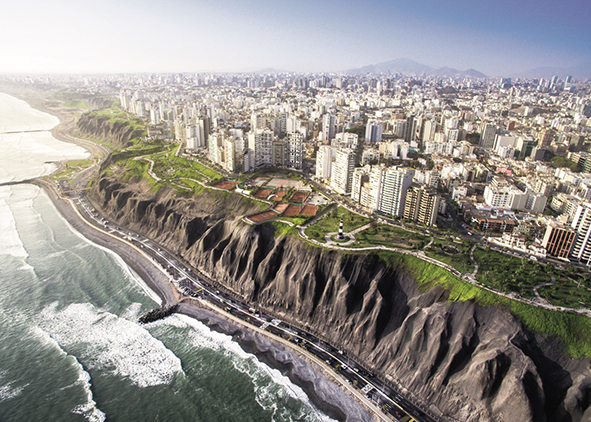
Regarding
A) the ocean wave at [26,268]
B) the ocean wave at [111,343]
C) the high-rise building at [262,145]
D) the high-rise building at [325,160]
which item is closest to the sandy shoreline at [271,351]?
the ocean wave at [111,343]

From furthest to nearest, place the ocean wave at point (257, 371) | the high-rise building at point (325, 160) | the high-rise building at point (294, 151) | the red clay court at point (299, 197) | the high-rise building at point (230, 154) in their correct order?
the high-rise building at point (294, 151)
the high-rise building at point (230, 154)
the high-rise building at point (325, 160)
the red clay court at point (299, 197)
the ocean wave at point (257, 371)

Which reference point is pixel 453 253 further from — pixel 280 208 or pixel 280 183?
pixel 280 183

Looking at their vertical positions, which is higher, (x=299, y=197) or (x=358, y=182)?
(x=358, y=182)

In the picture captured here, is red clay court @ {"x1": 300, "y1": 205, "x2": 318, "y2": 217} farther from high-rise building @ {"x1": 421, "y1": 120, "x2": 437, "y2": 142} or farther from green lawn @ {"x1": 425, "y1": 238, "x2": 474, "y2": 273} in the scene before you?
high-rise building @ {"x1": 421, "y1": 120, "x2": 437, "y2": 142}

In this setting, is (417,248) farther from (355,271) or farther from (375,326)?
(375,326)

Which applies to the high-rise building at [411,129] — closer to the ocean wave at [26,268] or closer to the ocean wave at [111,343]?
the ocean wave at [111,343]

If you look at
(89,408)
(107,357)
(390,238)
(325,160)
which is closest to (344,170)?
(325,160)
